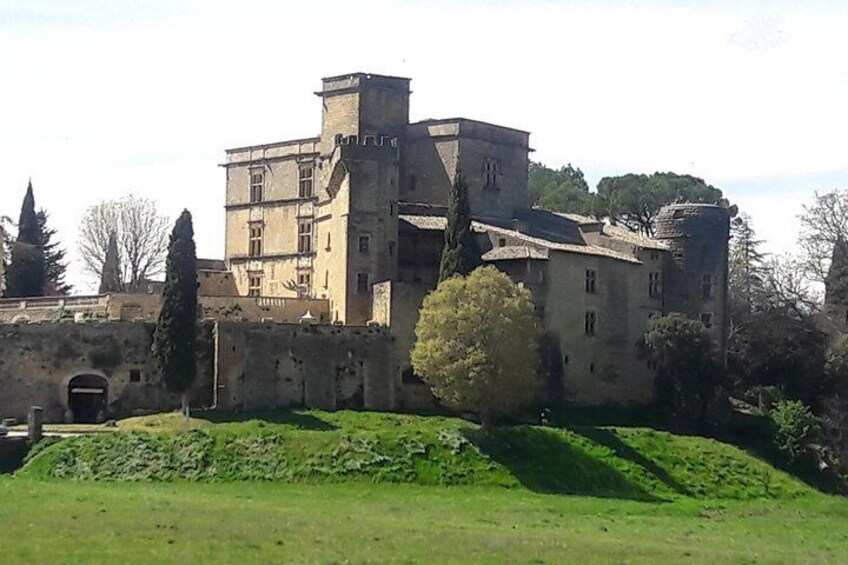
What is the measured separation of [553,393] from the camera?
66.1 m

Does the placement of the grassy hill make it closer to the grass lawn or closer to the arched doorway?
the grass lawn

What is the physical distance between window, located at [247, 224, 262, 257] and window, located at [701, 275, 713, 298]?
23.5 meters

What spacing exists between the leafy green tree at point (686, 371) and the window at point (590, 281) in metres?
3.66

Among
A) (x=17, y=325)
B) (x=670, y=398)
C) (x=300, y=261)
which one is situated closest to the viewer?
(x=17, y=325)

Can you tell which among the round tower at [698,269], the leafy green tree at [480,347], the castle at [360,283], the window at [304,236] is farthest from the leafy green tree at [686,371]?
the window at [304,236]

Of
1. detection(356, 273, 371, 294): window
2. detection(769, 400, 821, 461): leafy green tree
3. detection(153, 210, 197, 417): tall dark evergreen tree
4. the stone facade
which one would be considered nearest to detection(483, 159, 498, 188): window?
detection(356, 273, 371, 294): window

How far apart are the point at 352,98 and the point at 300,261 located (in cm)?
887

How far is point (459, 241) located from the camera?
208 feet

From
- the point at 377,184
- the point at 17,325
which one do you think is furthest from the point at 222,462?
the point at 377,184

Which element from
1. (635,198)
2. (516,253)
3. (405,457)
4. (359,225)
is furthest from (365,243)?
(635,198)

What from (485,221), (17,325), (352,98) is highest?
(352,98)

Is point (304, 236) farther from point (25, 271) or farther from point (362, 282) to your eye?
point (25, 271)

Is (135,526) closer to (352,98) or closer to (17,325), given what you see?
(17,325)

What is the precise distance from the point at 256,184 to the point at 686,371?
2708 centimetres
